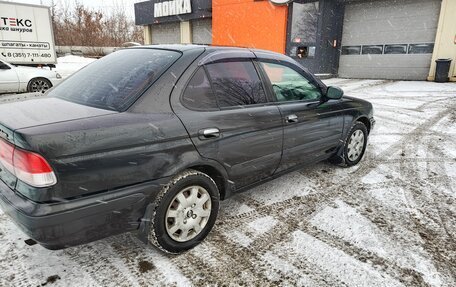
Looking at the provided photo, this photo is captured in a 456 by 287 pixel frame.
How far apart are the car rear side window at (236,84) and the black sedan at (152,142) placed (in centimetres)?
1

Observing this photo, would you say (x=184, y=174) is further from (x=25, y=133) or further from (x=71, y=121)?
(x=25, y=133)

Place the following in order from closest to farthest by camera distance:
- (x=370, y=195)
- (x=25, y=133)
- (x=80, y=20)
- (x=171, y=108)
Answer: (x=25, y=133), (x=171, y=108), (x=370, y=195), (x=80, y=20)

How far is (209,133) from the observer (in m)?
2.58

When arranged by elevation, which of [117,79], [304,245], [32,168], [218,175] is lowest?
[304,245]

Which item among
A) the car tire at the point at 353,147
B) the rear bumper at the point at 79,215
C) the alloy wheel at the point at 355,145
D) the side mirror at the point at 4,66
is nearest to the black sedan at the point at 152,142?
the rear bumper at the point at 79,215

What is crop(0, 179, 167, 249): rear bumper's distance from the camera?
192cm

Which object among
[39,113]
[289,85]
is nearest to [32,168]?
[39,113]

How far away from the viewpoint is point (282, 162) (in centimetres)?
337

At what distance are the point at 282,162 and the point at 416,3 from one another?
1545 centimetres

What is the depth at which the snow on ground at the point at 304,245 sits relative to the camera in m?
2.33

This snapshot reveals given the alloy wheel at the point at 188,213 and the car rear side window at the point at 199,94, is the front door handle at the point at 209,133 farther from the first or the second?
the alloy wheel at the point at 188,213

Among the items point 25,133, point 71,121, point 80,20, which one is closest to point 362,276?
point 71,121

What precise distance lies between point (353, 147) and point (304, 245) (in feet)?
7.45

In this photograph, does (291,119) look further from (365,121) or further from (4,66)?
(4,66)
